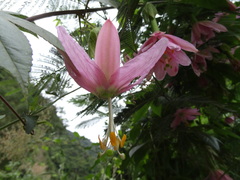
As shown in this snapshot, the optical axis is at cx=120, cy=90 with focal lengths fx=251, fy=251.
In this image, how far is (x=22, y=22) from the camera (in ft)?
0.57

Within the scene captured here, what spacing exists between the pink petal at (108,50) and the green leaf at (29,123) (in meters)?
0.13

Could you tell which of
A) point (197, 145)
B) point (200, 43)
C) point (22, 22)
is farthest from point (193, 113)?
point (22, 22)

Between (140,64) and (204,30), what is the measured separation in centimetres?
25

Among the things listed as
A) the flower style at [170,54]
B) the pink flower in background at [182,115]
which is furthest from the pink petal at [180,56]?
the pink flower in background at [182,115]

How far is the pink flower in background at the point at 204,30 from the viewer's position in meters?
0.41

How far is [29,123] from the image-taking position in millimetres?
301

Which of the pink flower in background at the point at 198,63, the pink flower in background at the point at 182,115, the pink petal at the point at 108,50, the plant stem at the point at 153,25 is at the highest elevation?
the plant stem at the point at 153,25

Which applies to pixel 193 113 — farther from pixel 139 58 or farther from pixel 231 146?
pixel 139 58

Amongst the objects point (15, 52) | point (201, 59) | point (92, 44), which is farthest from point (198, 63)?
point (15, 52)

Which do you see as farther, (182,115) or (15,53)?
(182,115)

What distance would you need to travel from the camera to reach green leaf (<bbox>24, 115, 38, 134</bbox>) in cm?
29

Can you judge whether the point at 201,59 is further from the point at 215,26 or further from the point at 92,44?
the point at 92,44

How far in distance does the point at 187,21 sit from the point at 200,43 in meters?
0.05

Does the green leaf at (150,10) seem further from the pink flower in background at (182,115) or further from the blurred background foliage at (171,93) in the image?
the pink flower in background at (182,115)
